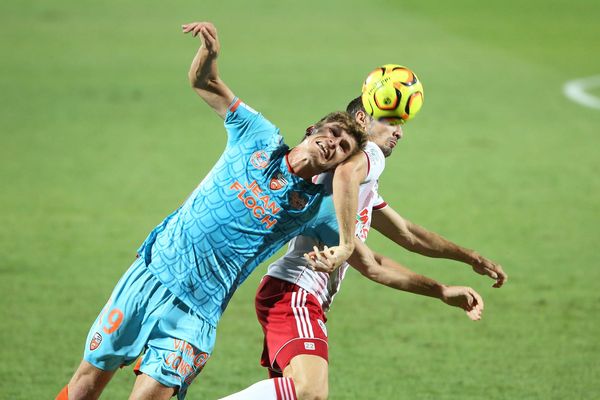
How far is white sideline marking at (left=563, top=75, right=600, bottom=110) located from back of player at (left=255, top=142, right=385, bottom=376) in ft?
38.1

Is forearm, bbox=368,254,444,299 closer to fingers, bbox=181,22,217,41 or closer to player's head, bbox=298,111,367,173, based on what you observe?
player's head, bbox=298,111,367,173

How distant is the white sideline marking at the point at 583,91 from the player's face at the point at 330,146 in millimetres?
A: 12175

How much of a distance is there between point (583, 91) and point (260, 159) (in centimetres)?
1325

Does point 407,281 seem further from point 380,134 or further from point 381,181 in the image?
point 381,181

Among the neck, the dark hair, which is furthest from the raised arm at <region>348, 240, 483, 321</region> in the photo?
the dark hair

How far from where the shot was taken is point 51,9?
23.0m

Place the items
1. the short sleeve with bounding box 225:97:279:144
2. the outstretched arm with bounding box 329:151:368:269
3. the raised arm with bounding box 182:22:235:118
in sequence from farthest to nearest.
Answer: the short sleeve with bounding box 225:97:279:144, the raised arm with bounding box 182:22:235:118, the outstretched arm with bounding box 329:151:368:269

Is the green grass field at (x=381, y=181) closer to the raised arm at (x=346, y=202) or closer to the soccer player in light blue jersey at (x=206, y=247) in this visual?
the soccer player in light blue jersey at (x=206, y=247)

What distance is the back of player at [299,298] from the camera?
546cm

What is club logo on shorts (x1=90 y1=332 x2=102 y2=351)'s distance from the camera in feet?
17.1

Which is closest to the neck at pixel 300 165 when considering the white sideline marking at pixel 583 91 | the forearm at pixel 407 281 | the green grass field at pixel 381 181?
the forearm at pixel 407 281

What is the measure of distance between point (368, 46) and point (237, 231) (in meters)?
15.2

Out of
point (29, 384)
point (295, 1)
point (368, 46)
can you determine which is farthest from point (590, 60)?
point (29, 384)

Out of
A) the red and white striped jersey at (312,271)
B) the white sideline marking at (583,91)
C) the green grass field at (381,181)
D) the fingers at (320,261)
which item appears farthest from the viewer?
the white sideline marking at (583,91)
